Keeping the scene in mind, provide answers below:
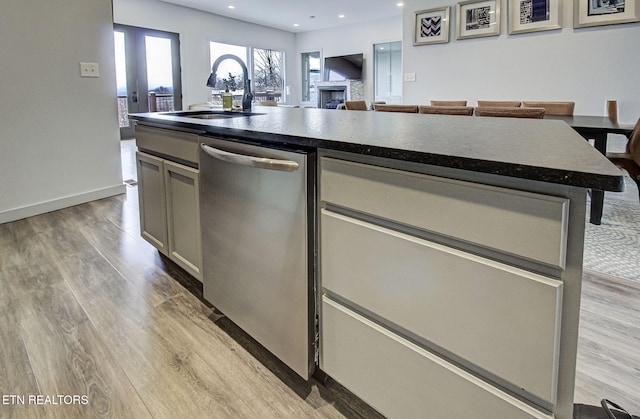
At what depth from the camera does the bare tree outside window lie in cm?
923

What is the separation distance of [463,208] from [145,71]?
759 centimetres

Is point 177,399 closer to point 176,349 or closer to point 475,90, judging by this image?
point 176,349

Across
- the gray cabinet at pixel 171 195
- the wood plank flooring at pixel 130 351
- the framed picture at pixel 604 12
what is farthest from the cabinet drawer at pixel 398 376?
the framed picture at pixel 604 12

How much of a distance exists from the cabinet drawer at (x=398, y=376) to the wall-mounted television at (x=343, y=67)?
8600 mm

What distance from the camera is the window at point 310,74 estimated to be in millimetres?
9898

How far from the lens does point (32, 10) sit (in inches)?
114

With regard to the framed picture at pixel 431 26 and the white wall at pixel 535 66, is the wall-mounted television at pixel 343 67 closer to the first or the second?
the white wall at pixel 535 66

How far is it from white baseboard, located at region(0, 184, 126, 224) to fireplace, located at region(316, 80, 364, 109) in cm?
655

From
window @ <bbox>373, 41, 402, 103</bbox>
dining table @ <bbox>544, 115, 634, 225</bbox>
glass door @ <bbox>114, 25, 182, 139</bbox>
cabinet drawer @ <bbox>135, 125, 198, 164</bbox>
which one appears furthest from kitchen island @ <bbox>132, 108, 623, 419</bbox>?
window @ <bbox>373, 41, 402, 103</bbox>

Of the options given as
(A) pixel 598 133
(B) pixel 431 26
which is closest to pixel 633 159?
(A) pixel 598 133

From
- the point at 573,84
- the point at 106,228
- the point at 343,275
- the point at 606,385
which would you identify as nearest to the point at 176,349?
the point at 343,275

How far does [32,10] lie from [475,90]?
5056mm

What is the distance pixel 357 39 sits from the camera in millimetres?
8867

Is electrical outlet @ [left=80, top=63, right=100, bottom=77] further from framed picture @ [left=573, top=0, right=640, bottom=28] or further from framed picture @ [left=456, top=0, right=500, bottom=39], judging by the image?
framed picture @ [left=573, top=0, right=640, bottom=28]
